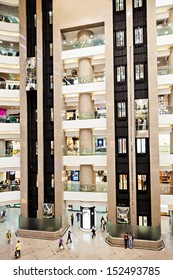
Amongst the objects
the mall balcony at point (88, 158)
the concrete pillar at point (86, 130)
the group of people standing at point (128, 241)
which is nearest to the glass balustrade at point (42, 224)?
the concrete pillar at point (86, 130)

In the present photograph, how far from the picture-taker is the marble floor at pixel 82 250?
12977mm

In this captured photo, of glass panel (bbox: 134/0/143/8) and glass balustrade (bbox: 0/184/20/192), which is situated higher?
glass panel (bbox: 134/0/143/8)

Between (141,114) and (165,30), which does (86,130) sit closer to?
(141,114)

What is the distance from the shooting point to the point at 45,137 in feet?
55.2

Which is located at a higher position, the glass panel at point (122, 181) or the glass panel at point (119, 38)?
the glass panel at point (119, 38)

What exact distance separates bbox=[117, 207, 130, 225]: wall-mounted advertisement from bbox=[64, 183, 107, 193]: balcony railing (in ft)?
6.14

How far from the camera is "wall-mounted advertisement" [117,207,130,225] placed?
14.9 meters

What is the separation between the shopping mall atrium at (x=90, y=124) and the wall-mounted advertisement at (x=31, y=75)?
8cm

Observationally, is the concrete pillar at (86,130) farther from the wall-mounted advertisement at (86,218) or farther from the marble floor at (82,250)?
the marble floor at (82,250)

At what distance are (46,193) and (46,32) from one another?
504 inches

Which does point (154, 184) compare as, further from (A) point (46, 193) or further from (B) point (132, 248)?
(A) point (46, 193)

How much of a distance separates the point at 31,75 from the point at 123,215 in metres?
12.7

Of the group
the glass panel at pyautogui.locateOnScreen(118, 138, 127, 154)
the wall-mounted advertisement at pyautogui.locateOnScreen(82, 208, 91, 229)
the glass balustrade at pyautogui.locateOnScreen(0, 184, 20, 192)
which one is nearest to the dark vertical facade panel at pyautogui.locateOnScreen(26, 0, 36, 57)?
the glass panel at pyautogui.locateOnScreen(118, 138, 127, 154)

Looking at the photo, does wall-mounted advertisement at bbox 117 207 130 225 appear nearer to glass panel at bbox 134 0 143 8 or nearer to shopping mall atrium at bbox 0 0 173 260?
shopping mall atrium at bbox 0 0 173 260
